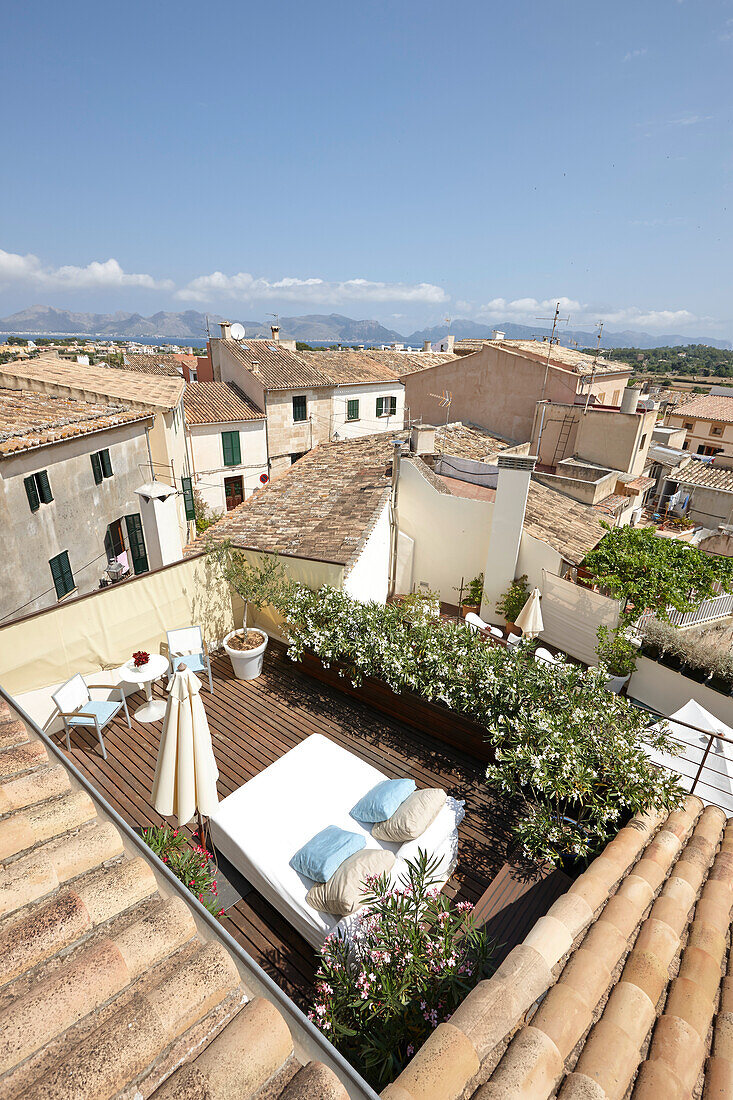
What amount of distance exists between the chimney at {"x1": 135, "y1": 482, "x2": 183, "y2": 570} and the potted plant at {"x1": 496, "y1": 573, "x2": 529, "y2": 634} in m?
7.76

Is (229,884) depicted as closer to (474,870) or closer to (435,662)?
(474,870)

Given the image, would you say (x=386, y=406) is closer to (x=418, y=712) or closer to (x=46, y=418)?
(x=46, y=418)

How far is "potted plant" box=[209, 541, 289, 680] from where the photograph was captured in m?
8.68

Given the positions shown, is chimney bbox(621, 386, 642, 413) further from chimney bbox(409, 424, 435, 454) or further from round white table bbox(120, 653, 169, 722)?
round white table bbox(120, 653, 169, 722)

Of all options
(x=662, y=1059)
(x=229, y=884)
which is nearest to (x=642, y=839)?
(x=662, y=1059)

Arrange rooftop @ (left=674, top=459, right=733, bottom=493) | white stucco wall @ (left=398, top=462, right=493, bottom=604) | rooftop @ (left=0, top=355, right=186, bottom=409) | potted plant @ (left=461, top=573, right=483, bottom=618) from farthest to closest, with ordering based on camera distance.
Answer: rooftop @ (left=674, top=459, right=733, bottom=493)
rooftop @ (left=0, top=355, right=186, bottom=409)
potted plant @ (left=461, top=573, right=483, bottom=618)
white stucco wall @ (left=398, top=462, right=493, bottom=604)

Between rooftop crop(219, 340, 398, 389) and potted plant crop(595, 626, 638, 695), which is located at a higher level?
rooftop crop(219, 340, 398, 389)

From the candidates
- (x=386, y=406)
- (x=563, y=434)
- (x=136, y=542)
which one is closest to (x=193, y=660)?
(x=136, y=542)

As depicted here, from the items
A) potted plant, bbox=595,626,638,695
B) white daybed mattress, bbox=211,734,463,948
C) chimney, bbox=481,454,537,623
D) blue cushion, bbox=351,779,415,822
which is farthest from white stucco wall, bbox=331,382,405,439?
blue cushion, bbox=351,779,415,822

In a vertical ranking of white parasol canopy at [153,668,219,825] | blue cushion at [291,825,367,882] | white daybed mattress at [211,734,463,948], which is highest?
white parasol canopy at [153,668,219,825]

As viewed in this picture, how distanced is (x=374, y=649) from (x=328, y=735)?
1.47 meters

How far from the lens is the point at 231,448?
25328 millimetres

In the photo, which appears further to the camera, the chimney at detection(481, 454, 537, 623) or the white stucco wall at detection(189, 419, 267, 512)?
the white stucco wall at detection(189, 419, 267, 512)

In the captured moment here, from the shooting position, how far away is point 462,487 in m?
14.4
